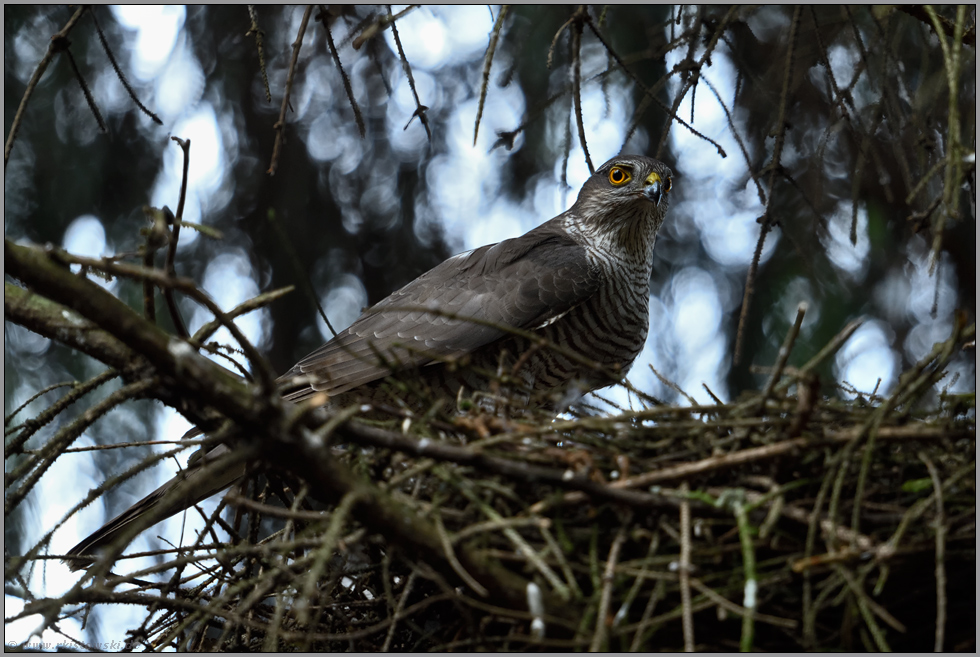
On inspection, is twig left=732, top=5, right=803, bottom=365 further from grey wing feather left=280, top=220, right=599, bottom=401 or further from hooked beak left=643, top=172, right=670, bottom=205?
hooked beak left=643, top=172, right=670, bottom=205

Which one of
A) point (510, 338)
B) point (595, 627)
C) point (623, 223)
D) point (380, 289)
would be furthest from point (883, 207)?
point (595, 627)

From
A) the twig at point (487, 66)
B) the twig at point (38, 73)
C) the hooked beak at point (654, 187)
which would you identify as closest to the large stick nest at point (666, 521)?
the twig at point (38, 73)

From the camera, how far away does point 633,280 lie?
433 cm

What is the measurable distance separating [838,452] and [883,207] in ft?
11.8

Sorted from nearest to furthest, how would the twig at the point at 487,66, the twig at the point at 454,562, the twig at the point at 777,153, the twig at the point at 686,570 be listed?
the twig at the point at 686,570 → the twig at the point at 454,562 → the twig at the point at 487,66 → the twig at the point at 777,153

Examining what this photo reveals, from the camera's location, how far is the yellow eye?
454cm

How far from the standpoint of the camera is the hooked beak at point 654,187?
4.34m

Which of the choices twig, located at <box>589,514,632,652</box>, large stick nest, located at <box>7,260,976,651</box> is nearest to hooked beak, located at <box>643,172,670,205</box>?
large stick nest, located at <box>7,260,976,651</box>

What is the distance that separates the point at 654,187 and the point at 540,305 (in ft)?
3.32

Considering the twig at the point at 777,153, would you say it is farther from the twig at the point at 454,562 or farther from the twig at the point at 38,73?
the twig at the point at 38,73

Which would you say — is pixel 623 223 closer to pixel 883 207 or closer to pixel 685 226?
pixel 685 226

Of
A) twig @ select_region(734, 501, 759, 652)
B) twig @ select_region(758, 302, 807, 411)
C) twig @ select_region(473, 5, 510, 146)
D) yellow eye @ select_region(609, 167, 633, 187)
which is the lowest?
twig @ select_region(734, 501, 759, 652)

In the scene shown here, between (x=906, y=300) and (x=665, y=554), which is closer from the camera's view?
(x=665, y=554)

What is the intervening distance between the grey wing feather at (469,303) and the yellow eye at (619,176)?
0.44m
